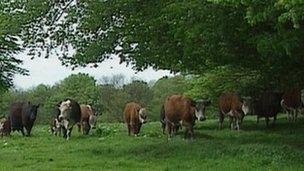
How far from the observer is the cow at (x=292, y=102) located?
31188 mm

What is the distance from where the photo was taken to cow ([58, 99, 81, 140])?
29.4 meters

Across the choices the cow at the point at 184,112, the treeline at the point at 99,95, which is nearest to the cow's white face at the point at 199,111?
the cow at the point at 184,112

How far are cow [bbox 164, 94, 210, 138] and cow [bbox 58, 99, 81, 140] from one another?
19.6 feet

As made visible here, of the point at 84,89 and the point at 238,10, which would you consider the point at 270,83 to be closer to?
the point at 238,10

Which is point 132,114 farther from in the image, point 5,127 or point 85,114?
point 5,127

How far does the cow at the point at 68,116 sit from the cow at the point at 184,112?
5.99 meters

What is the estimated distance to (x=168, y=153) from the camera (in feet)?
65.4

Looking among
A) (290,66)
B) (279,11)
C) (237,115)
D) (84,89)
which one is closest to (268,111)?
(237,115)

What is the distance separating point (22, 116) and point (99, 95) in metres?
46.7

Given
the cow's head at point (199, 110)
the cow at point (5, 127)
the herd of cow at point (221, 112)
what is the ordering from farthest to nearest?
the cow at point (5, 127) → the herd of cow at point (221, 112) → the cow's head at point (199, 110)

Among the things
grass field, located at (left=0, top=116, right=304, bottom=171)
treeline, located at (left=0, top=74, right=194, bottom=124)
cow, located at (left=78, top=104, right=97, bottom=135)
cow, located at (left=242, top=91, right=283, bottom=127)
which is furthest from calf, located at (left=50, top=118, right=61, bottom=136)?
treeline, located at (left=0, top=74, right=194, bottom=124)

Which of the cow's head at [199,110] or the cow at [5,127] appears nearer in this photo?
the cow's head at [199,110]

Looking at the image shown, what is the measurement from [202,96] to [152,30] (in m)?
20.6

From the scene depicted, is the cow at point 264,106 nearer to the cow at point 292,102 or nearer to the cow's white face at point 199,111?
the cow at point 292,102
